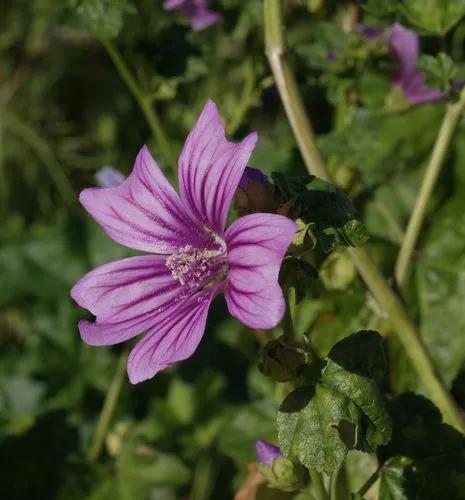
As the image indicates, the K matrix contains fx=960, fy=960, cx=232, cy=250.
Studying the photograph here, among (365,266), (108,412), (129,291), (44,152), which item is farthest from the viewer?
(44,152)

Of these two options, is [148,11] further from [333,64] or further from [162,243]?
[162,243]

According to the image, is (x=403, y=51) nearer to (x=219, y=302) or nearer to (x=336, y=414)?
(x=219, y=302)

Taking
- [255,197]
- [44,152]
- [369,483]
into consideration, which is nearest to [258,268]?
[255,197]

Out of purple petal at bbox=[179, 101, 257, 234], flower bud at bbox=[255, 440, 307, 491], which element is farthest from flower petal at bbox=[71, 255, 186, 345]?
flower bud at bbox=[255, 440, 307, 491]

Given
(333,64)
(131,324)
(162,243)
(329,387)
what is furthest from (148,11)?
(329,387)

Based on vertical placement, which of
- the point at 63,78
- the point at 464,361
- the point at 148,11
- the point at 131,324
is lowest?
the point at 464,361

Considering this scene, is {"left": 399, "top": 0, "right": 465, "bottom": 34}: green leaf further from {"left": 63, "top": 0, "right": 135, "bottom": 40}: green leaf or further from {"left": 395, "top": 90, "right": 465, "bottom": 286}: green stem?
{"left": 63, "top": 0, "right": 135, "bottom": 40}: green leaf
